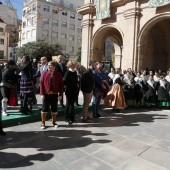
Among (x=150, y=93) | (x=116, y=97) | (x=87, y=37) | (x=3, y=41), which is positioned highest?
(x=3, y=41)

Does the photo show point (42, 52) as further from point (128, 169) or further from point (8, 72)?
point (128, 169)

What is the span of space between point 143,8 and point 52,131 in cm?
1083

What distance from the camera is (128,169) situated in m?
3.40

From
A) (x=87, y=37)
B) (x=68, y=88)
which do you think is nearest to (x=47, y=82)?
(x=68, y=88)

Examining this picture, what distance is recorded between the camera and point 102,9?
49.9 feet

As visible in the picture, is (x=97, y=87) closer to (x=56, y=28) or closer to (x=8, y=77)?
(x=8, y=77)

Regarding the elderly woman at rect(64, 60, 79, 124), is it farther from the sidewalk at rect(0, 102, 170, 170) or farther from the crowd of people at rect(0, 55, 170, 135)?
the sidewalk at rect(0, 102, 170, 170)

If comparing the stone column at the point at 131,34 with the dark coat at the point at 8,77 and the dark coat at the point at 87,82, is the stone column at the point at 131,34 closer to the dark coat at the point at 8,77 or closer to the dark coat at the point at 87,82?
the dark coat at the point at 87,82

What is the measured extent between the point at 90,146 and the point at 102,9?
12910mm

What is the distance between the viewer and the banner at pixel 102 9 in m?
14.8

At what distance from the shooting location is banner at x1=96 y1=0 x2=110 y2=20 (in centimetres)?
1482

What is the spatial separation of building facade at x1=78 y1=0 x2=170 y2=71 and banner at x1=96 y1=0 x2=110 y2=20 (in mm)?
355

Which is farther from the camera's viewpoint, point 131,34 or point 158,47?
point 158,47

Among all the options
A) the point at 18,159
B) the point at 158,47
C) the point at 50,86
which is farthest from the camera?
the point at 158,47
